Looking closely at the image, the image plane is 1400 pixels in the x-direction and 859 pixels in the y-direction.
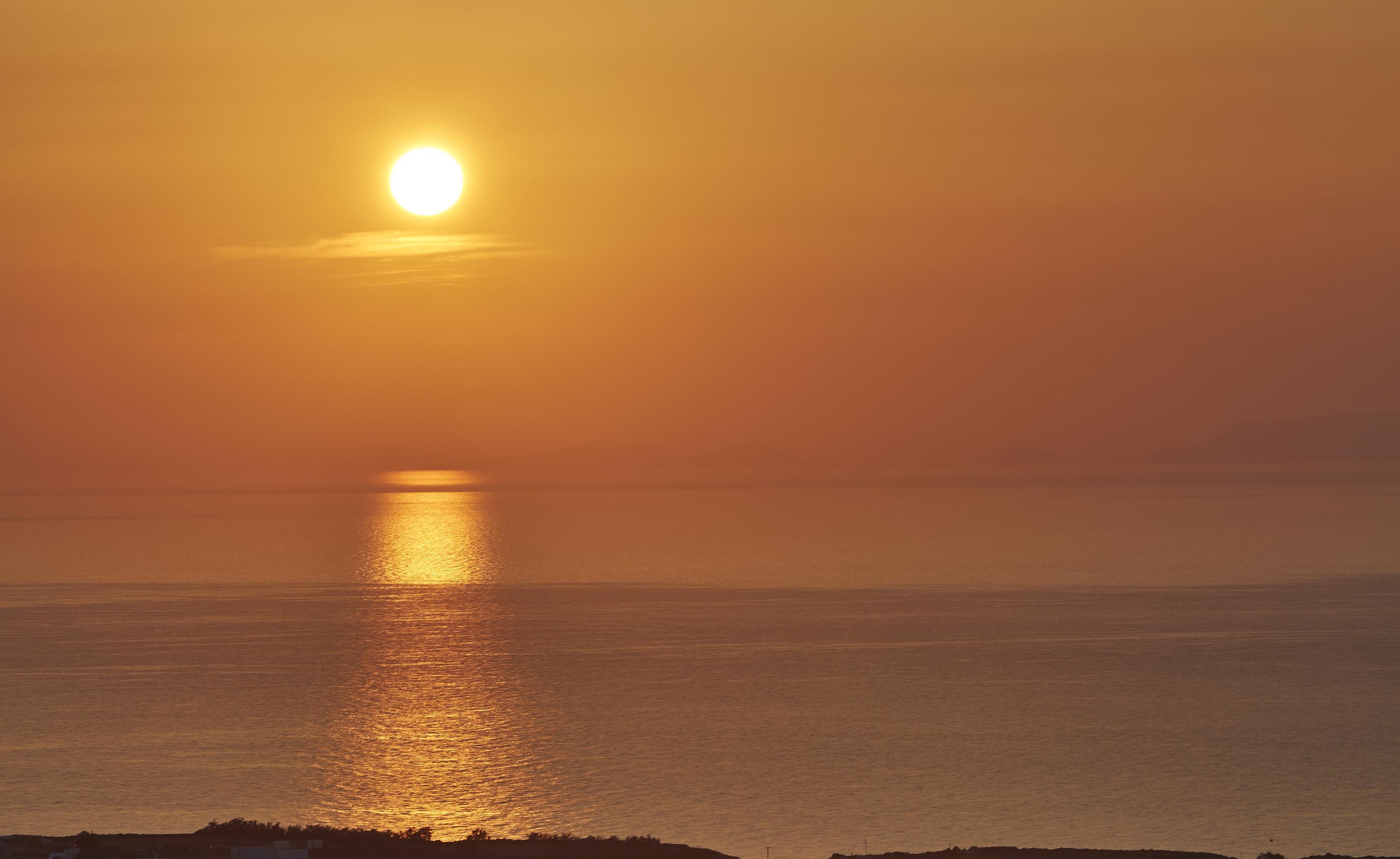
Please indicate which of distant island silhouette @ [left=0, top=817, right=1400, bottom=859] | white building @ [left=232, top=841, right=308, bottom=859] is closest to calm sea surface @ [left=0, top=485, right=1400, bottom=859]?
distant island silhouette @ [left=0, top=817, right=1400, bottom=859]

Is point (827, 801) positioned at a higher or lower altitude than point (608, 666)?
lower

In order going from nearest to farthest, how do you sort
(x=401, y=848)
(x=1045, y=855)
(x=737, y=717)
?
(x=401, y=848) → (x=1045, y=855) → (x=737, y=717)

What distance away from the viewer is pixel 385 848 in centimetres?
5081

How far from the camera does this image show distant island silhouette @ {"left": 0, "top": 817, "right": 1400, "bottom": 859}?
49.0m

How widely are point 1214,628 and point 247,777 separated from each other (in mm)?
89292

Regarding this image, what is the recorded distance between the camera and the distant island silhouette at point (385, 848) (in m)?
49.0

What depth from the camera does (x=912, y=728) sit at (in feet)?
273

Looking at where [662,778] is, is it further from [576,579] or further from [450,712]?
[576,579]

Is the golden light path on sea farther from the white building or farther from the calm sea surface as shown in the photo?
the white building

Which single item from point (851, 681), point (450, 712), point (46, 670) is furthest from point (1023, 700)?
point (46, 670)

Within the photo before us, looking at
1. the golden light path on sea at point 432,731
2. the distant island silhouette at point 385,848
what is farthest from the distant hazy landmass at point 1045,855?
the golden light path on sea at point 432,731

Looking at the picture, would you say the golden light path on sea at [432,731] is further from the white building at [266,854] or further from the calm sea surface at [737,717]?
the white building at [266,854]

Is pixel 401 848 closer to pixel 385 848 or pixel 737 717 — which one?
pixel 385 848

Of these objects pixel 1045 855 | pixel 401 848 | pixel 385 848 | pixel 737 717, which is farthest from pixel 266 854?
pixel 737 717
